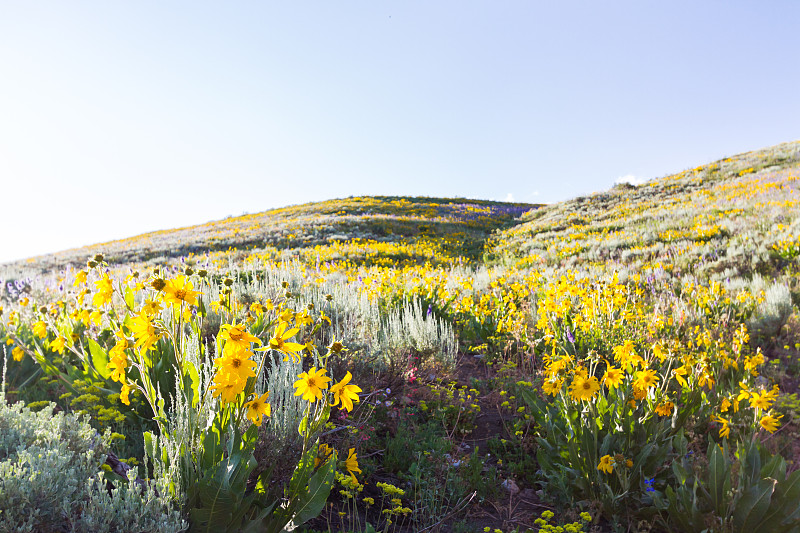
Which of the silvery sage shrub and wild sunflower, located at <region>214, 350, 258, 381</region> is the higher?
wild sunflower, located at <region>214, 350, 258, 381</region>

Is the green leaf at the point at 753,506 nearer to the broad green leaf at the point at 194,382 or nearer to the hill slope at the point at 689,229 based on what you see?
the broad green leaf at the point at 194,382

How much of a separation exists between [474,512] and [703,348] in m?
3.42

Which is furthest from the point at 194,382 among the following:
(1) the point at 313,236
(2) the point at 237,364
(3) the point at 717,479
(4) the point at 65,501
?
(1) the point at 313,236

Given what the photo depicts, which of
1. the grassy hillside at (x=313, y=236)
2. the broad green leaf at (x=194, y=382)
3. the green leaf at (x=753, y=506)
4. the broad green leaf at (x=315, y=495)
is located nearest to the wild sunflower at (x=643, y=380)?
the green leaf at (x=753, y=506)

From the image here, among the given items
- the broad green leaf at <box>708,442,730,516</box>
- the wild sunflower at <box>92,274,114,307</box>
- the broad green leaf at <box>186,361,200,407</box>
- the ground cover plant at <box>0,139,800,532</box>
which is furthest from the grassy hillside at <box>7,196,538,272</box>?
the broad green leaf at <box>708,442,730,516</box>

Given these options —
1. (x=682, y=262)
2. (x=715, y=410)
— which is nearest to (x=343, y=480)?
(x=715, y=410)

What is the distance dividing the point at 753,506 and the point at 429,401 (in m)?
2.24

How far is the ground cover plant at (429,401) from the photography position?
6.30ft

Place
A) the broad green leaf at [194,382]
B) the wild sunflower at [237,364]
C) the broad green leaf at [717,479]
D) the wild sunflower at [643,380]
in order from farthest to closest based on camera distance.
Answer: the wild sunflower at [643,380], the broad green leaf at [717,479], the broad green leaf at [194,382], the wild sunflower at [237,364]

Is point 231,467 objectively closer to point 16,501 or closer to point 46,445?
point 16,501

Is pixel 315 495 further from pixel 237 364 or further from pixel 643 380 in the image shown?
pixel 643 380

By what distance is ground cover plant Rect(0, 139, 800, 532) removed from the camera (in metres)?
1.92

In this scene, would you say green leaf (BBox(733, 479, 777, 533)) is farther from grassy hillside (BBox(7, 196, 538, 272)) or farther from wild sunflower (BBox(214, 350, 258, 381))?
grassy hillside (BBox(7, 196, 538, 272))

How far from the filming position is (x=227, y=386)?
158 cm
